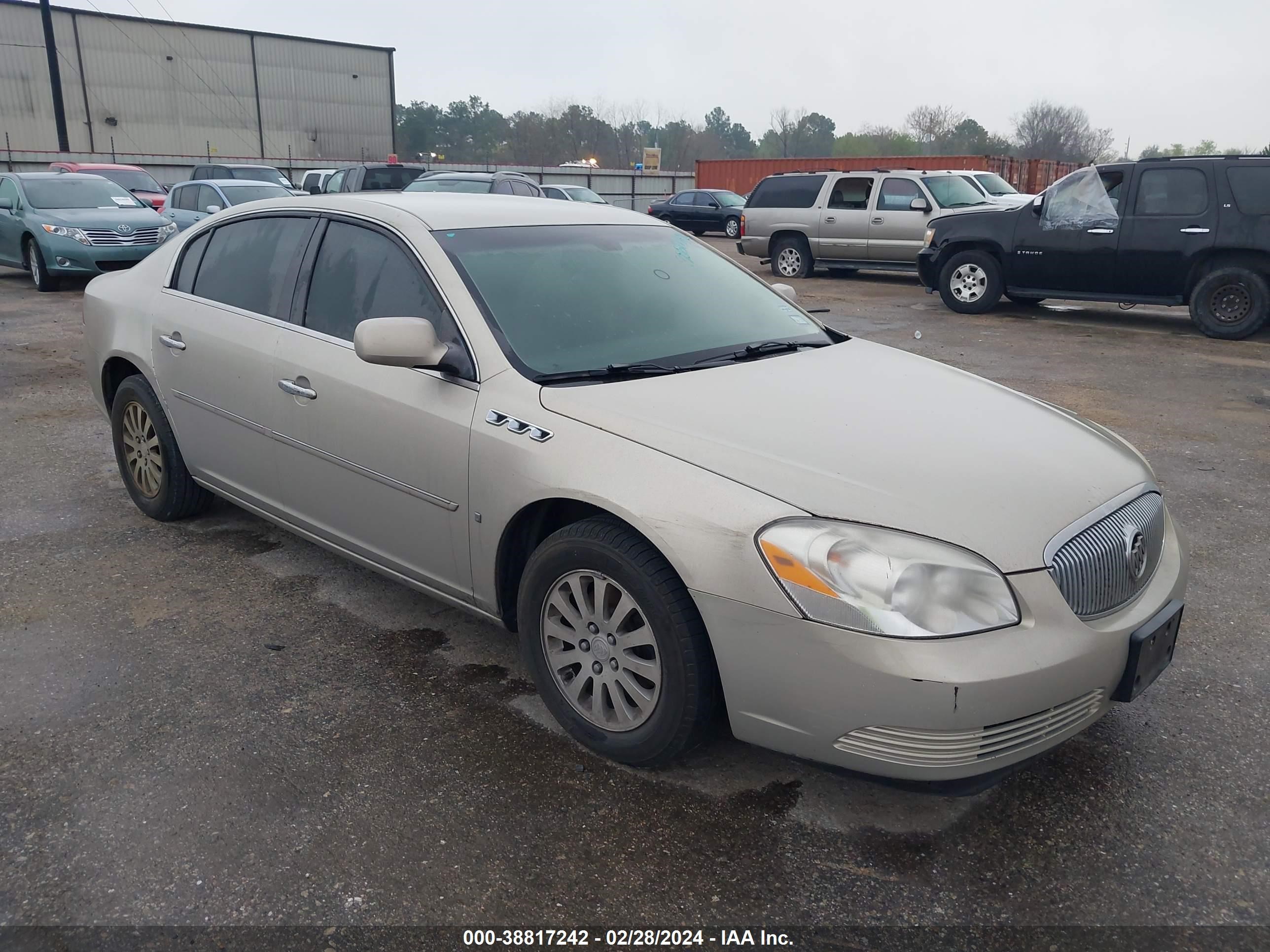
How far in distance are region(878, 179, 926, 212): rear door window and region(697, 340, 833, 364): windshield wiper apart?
12.8m

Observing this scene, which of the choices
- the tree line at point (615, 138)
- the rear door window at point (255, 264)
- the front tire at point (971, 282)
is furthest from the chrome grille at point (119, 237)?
the tree line at point (615, 138)

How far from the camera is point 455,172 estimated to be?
1911cm

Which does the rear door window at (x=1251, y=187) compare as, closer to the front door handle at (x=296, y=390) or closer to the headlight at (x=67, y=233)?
the front door handle at (x=296, y=390)

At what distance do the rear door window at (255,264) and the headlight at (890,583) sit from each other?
2.45 m

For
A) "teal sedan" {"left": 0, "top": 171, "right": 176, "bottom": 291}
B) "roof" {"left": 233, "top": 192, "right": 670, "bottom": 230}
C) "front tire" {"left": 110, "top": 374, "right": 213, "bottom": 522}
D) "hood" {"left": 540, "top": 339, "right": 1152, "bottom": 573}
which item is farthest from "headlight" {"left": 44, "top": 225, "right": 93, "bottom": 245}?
"hood" {"left": 540, "top": 339, "right": 1152, "bottom": 573}

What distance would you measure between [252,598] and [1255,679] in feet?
12.3

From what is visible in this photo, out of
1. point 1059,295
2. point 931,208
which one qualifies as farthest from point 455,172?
point 1059,295

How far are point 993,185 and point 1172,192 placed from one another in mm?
7085

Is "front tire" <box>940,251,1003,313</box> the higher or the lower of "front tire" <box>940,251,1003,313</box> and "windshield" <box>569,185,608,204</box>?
the lower

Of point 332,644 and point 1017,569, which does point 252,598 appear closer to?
point 332,644

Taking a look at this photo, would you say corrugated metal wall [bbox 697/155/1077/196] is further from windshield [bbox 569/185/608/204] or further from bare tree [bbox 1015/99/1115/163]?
bare tree [bbox 1015/99/1115/163]

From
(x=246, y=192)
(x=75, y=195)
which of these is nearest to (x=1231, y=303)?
(x=246, y=192)

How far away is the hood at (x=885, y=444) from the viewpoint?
8.26 ft

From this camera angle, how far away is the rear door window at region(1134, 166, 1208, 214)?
1053cm
